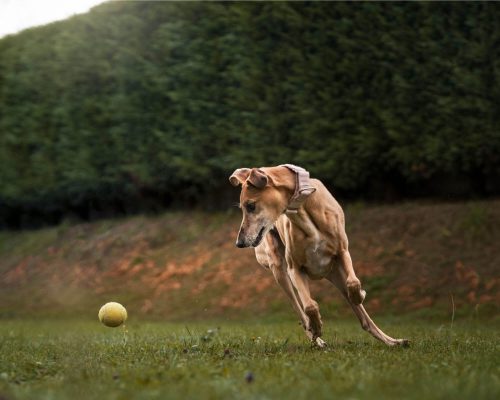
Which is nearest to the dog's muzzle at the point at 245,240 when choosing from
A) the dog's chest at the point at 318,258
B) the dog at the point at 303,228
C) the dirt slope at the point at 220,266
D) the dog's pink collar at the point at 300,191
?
the dog at the point at 303,228

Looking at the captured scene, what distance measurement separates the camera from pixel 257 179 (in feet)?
20.2

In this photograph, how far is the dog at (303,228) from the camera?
6.21 meters

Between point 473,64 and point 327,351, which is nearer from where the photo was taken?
point 327,351

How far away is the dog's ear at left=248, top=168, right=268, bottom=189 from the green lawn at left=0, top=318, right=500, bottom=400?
51.6 inches

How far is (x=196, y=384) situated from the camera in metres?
4.29

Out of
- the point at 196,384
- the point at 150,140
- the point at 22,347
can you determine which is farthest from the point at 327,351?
the point at 150,140

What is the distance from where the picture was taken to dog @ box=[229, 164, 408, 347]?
6.21 meters

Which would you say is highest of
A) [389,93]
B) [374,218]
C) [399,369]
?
[389,93]

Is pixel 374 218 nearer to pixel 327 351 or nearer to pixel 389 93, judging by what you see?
pixel 389 93

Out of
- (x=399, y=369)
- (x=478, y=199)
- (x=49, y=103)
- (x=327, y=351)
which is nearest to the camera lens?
(x=399, y=369)

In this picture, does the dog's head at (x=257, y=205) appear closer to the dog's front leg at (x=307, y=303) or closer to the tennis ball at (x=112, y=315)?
the dog's front leg at (x=307, y=303)

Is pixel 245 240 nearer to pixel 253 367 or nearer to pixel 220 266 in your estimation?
pixel 253 367

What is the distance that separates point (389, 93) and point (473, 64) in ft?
4.38

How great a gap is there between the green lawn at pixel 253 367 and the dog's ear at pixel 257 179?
51.6 inches
